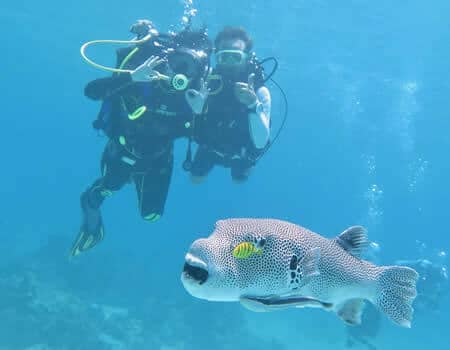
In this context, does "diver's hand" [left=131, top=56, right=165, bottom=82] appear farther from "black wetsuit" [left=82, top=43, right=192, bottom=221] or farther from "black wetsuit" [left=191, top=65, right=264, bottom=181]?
"black wetsuit" [left=191, top=65, right=264, bottom=181]

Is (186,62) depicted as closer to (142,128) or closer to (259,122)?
(142,128)

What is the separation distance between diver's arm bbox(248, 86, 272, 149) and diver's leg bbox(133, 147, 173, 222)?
5.11ft

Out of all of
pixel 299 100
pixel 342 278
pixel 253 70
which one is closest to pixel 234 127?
pixel 253 70

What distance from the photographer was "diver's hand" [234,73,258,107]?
7273 mm

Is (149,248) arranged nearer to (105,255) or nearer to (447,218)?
(105,255)

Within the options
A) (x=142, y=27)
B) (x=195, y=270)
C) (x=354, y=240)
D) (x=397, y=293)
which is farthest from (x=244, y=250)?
(x=142, y=27)

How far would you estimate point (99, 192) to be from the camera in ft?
29.5

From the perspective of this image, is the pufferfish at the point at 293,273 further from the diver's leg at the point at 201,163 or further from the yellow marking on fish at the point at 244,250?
the diver's leg at the point at 201,163

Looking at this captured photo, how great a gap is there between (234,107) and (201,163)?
1.47 metres

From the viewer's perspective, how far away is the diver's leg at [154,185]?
8086 millimetres

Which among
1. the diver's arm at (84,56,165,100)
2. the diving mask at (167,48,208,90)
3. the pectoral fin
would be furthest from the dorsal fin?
the diver's arm at (84,56,165,100)

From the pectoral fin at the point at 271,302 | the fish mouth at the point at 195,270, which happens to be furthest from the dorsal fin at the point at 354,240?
the fish mouth at the point at 195,270

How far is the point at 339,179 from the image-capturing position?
93500mm

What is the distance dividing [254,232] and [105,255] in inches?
856
